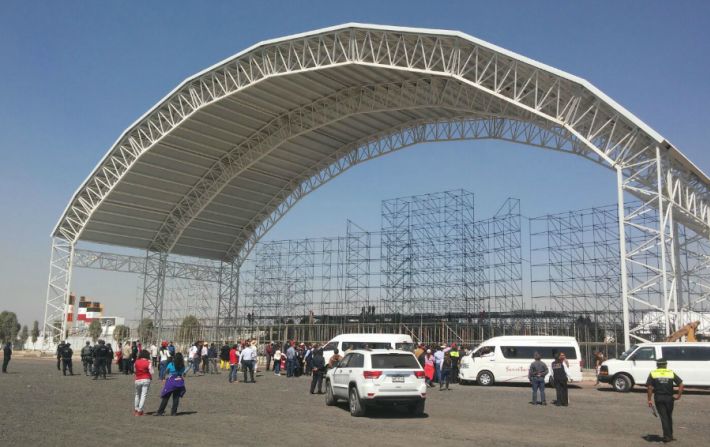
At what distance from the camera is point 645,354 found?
2098 centimetres

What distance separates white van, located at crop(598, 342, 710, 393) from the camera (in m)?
20.2

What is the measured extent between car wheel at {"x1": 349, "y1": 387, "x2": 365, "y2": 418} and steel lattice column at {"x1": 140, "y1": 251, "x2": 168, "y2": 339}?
3316 centimetres

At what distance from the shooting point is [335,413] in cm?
1461

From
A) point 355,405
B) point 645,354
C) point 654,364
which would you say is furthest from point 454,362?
point 355,405

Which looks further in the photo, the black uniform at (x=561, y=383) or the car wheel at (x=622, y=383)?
the car wheel at (x=622, y=383)

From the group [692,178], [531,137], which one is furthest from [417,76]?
[692,178]

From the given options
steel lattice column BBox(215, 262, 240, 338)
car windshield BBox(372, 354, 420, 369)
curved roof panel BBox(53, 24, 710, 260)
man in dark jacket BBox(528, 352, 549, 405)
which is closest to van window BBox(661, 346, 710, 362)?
man in dark jacket BBox(528, 352, 549, 405)

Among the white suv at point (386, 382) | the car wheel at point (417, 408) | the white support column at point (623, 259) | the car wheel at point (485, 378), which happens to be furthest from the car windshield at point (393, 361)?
the white support column at point (623, 259)

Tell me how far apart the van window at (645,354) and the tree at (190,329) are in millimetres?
34287

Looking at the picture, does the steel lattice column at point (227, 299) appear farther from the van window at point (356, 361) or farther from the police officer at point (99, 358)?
the van window at point (356, 361)

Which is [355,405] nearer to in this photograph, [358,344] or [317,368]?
[317,368]

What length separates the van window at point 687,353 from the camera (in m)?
20.1

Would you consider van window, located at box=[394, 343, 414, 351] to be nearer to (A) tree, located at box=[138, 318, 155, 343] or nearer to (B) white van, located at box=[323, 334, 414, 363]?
(B) white van, located at box=[323, 334, 414, 363]

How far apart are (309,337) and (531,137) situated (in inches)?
865
